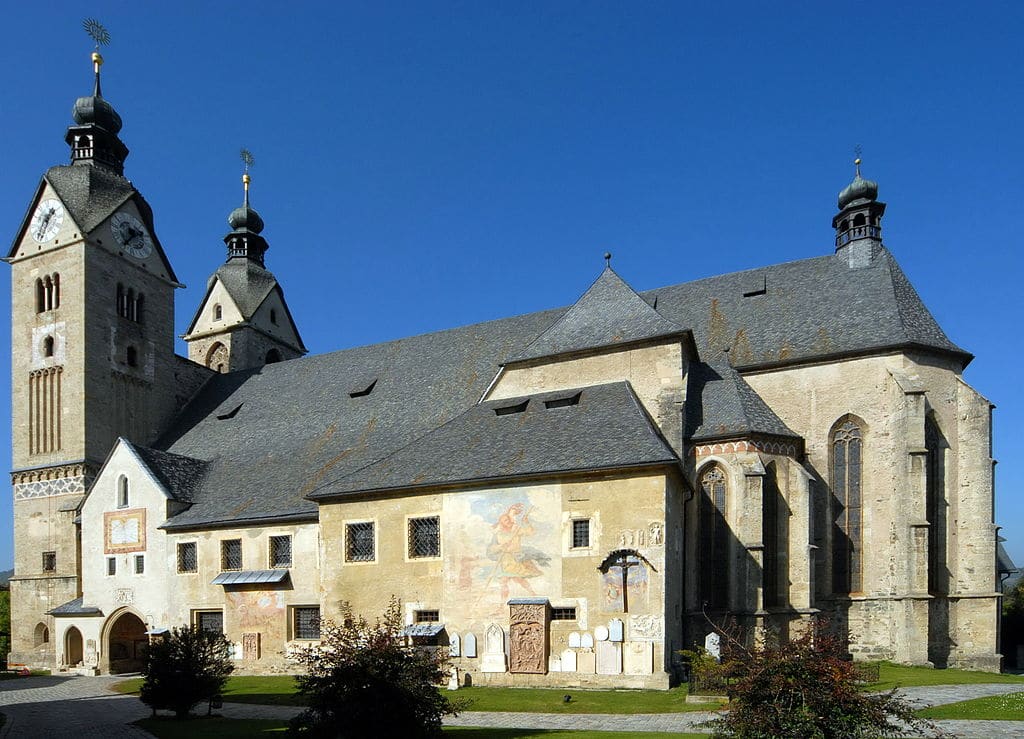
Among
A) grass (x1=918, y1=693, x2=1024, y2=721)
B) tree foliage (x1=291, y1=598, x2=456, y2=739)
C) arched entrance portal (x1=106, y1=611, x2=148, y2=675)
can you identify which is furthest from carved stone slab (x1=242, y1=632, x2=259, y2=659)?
grass (x1=918, y1=693, x2=1024, y2=721)

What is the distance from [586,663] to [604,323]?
11715mm

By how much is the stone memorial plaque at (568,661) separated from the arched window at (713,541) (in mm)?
5736

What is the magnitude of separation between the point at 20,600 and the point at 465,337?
2161 cm

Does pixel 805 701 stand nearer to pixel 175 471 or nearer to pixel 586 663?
pixel 586 663

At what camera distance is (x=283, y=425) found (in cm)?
3675

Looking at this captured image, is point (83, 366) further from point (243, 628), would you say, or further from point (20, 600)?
point (243, 628)

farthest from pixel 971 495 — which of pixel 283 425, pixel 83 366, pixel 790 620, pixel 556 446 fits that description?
pixel 83 366

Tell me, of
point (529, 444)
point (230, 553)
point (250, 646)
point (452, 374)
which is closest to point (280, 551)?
point (230, 553)

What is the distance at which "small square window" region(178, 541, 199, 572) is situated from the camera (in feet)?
102

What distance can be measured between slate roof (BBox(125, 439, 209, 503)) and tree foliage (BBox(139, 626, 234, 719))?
1376cm

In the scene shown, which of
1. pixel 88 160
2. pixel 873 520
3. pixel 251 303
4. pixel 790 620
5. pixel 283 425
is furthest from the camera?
pixel 251 303

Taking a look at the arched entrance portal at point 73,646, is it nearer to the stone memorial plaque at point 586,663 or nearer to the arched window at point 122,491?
the arched window at point 122,491

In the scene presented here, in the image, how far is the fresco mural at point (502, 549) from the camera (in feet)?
76.5

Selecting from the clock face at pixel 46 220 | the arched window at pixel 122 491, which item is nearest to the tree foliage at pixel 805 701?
the arched window at pixel 122 491
